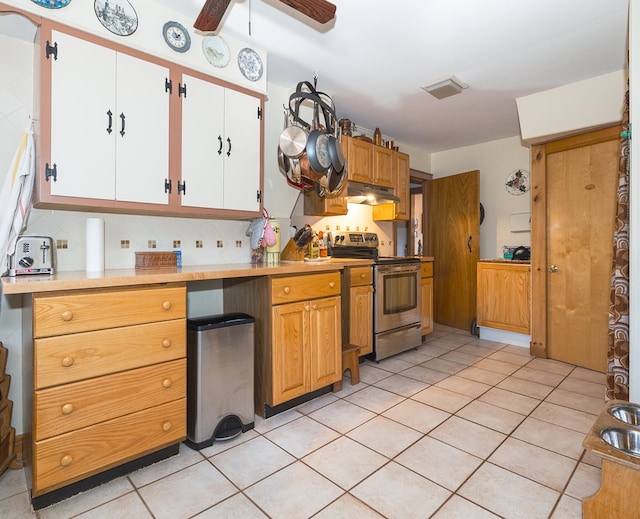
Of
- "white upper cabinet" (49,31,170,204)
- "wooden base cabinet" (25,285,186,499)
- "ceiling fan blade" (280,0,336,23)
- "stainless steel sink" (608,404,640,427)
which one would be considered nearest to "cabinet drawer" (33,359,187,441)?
"wooden base cabinet" (25,285,186,499)

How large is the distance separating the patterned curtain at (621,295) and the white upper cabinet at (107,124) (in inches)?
109

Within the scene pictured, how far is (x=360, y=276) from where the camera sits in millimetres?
3186

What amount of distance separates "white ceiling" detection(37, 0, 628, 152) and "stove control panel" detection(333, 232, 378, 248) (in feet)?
4.37

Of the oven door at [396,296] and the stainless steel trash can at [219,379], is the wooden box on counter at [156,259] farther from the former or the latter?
the oven door at [396,296]

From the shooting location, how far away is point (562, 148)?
3395 mm

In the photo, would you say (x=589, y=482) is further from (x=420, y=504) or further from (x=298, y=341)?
(x=298, y=341)

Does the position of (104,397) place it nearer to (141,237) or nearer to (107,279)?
(107,279)

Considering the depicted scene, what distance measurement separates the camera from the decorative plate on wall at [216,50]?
228cm

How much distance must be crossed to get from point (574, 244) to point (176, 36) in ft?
12.3

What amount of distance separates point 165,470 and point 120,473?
0.65 ft

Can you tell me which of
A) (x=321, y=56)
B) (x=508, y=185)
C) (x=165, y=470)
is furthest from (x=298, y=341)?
(x=508, y=185)

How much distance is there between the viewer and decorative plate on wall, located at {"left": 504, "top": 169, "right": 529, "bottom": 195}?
169 inches

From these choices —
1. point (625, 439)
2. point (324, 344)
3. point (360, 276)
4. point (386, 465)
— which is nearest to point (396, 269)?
point (360, 276)

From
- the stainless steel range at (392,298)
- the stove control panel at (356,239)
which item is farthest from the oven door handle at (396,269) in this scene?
the stove control panel at (356,239)
